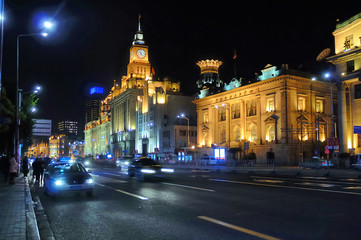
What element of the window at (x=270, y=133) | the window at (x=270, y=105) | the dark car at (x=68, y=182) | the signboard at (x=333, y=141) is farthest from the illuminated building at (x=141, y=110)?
the dark car at (x=68, y=182)

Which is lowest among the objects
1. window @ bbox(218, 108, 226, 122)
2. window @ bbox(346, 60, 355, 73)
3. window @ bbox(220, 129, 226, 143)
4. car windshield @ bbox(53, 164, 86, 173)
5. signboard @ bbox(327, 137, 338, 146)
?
car windshield @ bbox(53, 164, 86, 173)

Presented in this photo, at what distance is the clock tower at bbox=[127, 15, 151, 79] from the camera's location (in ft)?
387

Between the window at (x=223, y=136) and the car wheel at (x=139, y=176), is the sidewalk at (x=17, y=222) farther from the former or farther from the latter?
the window at (x=223, y=136)

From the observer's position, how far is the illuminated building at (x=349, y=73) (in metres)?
38.8

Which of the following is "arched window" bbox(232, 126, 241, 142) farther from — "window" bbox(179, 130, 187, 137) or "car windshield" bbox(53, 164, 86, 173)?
"car windshield" bbox(53, 164, 86, 173)

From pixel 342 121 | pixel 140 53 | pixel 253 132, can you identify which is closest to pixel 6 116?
pixel 342 121

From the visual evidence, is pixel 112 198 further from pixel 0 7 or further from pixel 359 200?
pixel 359 200

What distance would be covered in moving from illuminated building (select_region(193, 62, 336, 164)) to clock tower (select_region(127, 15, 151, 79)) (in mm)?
60541

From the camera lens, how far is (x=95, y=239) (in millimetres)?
7090

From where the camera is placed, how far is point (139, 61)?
120m

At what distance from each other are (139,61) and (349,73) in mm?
88953

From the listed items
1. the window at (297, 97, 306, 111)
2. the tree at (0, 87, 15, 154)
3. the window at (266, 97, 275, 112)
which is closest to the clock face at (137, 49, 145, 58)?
the window at (266, 97, 275, 112)

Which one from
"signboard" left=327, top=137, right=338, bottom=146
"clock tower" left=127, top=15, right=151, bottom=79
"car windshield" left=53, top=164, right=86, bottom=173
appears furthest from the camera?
"clock tower" left=127, top=15, right=151, bottom=79

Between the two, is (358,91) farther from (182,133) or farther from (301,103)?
(182,133)
